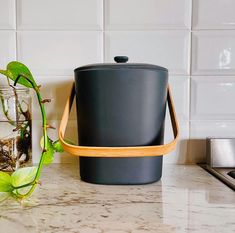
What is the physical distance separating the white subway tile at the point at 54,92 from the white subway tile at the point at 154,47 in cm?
11

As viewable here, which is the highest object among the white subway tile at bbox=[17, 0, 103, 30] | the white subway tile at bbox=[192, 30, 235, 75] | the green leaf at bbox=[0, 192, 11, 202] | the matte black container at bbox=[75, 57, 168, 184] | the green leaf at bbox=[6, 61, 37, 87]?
the white subway tile at bbox=[17, 0, 103, 30]

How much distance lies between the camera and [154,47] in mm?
615

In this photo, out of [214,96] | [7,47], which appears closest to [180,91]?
[214,96]

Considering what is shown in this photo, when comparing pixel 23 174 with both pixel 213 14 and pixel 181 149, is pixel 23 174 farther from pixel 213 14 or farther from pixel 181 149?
pixel 213 14

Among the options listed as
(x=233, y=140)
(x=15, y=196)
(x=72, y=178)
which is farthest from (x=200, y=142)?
(x=15, y=196)

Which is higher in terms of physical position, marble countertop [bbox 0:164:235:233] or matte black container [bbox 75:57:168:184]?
matte black container [bbox 75:57:168:184]

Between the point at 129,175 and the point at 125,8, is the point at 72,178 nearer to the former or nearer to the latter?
the point at 129,175

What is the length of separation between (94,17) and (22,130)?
0.29 metres

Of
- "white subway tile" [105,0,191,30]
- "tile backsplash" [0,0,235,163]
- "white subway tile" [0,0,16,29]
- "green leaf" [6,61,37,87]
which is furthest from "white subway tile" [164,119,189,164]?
"white subway tile" [0,0,16,29]

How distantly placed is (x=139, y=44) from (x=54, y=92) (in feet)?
0.72

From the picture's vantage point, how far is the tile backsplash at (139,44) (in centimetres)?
61

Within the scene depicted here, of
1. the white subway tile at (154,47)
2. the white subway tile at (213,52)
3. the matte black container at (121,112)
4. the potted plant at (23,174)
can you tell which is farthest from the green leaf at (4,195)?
the white subway tile at (213,52)

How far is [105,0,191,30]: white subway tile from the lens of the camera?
605 mm

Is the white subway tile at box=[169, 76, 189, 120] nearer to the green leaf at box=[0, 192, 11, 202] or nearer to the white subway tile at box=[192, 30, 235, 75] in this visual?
the white subway tile at box=[192, 30, 235, 75]
